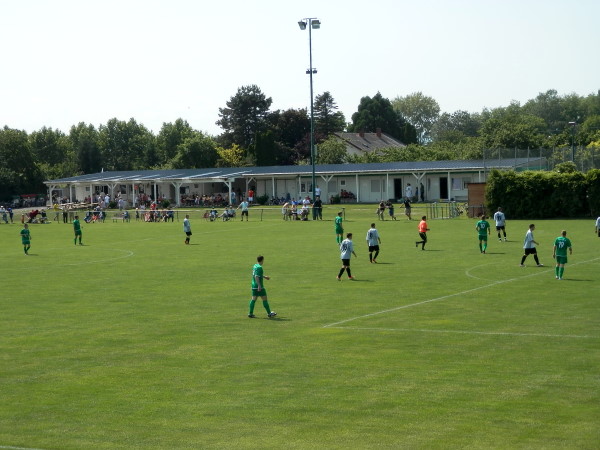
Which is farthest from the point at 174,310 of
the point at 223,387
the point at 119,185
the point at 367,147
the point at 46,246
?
the point at 367,147

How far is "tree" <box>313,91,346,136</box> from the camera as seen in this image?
467ft

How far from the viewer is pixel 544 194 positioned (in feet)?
194

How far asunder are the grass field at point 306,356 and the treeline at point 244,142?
68.2 metres

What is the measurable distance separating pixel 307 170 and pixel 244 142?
45063 millimetres

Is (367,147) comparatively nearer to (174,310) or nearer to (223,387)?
(174,310)

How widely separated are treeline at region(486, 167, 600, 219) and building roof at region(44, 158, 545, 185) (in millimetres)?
8708

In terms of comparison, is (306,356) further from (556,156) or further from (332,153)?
(332,153)

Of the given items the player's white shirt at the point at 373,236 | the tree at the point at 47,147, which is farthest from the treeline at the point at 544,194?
the tree at the point at 47,147

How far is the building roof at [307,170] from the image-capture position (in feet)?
243

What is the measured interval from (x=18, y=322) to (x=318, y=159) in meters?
91.1

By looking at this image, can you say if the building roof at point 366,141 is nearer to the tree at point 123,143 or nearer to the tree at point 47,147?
the tree at point 123,143

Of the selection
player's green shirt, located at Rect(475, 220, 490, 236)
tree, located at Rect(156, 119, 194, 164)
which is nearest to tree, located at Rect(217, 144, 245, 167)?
tree, located at Rect(156, 119, 194, 164)

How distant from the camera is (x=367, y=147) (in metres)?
130

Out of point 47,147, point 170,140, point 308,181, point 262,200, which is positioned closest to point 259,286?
point 262,200
